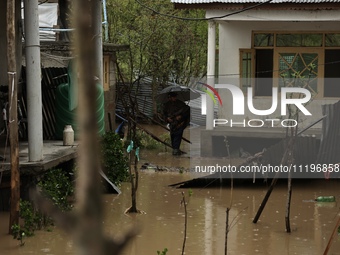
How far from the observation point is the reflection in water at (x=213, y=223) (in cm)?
891

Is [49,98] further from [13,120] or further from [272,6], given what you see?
[13,120]

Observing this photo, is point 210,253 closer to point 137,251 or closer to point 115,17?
point 137,251

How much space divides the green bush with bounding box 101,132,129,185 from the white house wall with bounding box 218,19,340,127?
4.28m

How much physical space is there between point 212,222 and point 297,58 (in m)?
6.75

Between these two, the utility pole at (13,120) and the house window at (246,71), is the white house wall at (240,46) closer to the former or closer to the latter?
the house window at (246,71)

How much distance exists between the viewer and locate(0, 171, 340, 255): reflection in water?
8914 millimetres

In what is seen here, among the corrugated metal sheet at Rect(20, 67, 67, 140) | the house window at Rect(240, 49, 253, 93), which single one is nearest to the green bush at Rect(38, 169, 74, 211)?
the corrugated metal sheet at Rect(20, 67, 67, 140)

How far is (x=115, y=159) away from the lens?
13.0 meters

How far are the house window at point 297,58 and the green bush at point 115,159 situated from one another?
4.52 m

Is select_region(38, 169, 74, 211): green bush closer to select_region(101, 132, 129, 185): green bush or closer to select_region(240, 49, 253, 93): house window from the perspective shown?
select_region(101, 132, 129, 185): green bush

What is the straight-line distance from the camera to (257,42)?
1659 centimetres

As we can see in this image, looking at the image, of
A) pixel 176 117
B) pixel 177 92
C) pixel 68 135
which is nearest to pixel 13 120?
pixel 68 135

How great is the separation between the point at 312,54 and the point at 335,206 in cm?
520

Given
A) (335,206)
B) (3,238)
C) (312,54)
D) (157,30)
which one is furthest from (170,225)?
(157,30)
